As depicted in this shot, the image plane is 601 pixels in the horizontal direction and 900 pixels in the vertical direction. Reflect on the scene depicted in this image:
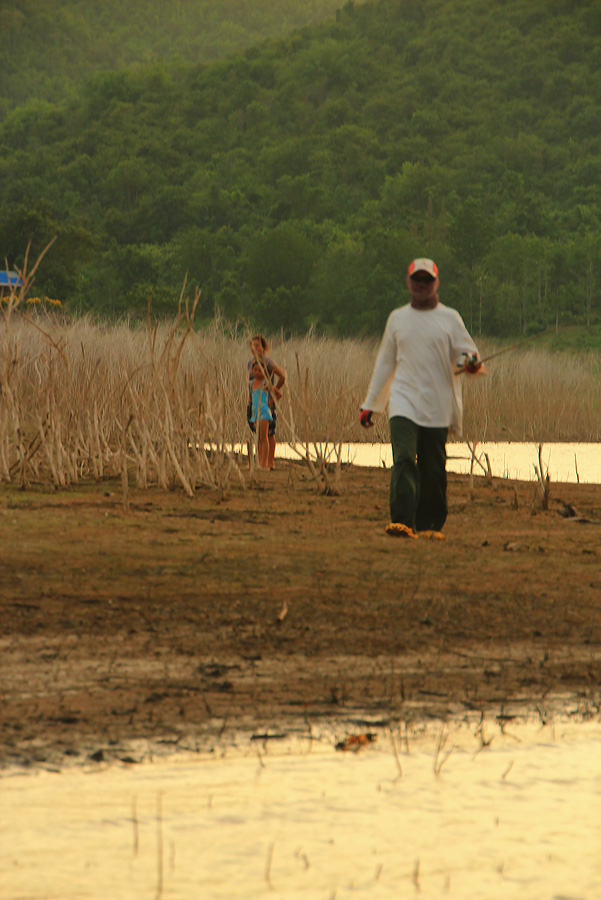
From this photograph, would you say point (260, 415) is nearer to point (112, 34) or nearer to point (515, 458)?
point (515, 458)

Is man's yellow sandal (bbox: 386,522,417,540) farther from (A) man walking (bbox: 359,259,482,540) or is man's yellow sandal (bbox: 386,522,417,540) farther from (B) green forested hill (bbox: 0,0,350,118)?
(B) green forested hill (bbox: 0,0,350,118)

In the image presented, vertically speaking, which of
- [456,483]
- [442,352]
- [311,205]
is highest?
[311,205]

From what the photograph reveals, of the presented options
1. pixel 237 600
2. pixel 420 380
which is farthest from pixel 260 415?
pixel 237 600

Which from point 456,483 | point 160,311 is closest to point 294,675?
point 456,483

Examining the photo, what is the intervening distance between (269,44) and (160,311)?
4333cm

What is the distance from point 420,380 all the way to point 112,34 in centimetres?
10230

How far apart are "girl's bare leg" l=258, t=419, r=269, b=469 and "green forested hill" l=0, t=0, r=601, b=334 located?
89.7 feet

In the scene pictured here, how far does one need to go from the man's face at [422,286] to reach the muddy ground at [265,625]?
1371 millimetres

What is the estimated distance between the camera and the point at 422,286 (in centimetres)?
702

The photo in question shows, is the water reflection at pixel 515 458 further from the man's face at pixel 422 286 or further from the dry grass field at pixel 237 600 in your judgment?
the man's face at pixel 422 286

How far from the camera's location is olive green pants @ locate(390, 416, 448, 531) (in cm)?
701

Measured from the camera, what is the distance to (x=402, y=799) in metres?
3.11

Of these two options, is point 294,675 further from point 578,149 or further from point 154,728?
point 578,149

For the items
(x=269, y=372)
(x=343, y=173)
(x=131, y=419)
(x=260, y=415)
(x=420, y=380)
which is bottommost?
(x=260, y=415)
